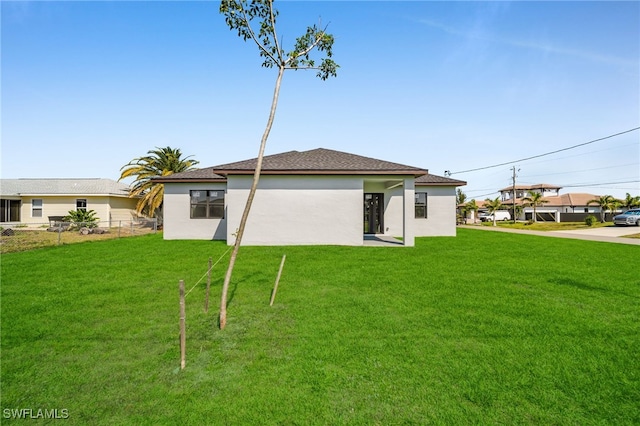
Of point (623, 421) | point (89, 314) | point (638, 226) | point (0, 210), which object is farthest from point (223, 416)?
point (638, 226)

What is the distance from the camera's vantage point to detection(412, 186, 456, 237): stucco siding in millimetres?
18531

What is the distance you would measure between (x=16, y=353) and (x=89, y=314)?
4.78 feet

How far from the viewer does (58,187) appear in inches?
1079

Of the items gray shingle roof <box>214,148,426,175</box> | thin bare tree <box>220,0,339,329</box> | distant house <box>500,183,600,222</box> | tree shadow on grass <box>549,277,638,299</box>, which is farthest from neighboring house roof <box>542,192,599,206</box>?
thin bare tree <box>220,0,339,329</box>

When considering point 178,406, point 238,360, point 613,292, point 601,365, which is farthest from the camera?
point 613,292

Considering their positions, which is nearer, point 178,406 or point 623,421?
point 623,421

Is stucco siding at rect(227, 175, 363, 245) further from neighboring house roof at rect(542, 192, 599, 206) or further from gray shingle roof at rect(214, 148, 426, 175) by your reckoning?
neighboring house roof at rect(542, 192, 599, 206)

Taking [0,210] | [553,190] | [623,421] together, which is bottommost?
[623,421]

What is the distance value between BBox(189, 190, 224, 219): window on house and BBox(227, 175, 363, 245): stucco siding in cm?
298

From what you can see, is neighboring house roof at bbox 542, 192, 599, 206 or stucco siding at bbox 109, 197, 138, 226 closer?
stucco siding at bbox 109, 197, 138, 226

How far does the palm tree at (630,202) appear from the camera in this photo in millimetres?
44625

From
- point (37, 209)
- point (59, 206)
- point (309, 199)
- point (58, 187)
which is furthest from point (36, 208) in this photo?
point (309, 199)

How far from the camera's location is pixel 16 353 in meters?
4.36

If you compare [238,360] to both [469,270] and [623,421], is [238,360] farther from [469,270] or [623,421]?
[469,270]
